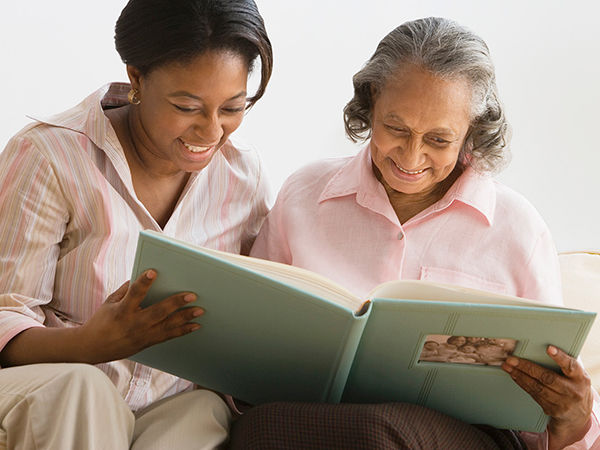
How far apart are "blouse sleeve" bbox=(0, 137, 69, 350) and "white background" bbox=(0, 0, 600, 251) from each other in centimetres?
97

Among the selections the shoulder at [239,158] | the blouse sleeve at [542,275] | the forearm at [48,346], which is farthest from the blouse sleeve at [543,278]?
the forearm at [48,346]

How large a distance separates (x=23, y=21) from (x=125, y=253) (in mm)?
1125

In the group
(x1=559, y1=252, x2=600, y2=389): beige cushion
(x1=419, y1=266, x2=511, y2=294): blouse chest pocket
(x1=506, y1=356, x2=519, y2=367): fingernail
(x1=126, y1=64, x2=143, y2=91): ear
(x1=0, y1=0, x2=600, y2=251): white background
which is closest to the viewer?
(x1=506, y1=356, x2=519, y2=367): fingernail

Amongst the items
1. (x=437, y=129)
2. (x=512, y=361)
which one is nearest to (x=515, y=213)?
(x=437, y=129)

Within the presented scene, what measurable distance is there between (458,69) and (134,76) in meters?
0.65

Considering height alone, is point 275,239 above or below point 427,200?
below

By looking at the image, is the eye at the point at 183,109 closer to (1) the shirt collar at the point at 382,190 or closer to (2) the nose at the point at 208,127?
(2) the nose at the point at 208,127

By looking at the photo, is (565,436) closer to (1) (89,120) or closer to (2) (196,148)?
(2) (196,148)

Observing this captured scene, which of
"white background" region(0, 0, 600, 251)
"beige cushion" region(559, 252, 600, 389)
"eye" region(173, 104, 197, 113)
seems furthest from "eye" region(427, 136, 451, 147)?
"white background" region(0, 0, 600, 251)

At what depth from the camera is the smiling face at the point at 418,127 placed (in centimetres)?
168

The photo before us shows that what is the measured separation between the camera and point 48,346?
1.50 meters

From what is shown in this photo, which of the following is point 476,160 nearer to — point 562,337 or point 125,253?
point 562,337

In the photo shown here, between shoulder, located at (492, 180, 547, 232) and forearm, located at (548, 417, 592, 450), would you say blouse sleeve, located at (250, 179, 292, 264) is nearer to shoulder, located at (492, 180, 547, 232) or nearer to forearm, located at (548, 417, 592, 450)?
shoulder, located at (492, 180, 547, 232)

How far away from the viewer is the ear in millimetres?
1646
